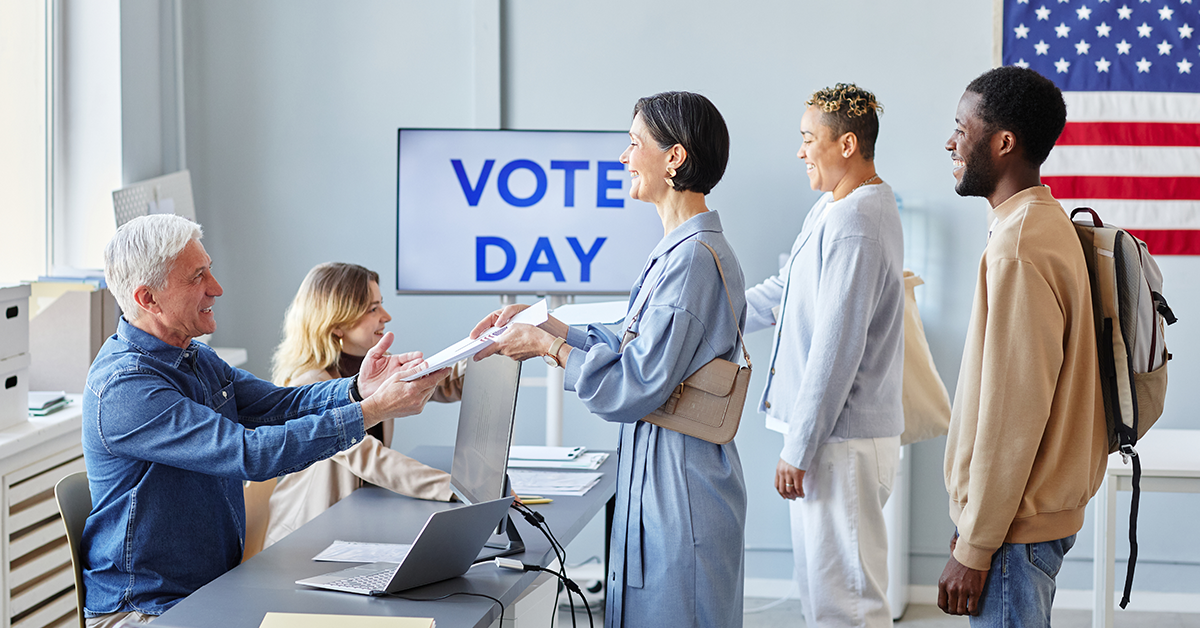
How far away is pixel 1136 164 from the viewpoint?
138 inches

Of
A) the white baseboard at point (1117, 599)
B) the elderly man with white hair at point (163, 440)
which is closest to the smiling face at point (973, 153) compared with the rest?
the elderly man with white hair at point (163, 440)

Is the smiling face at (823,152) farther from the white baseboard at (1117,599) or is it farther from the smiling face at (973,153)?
the white baseboard at (1117,599)

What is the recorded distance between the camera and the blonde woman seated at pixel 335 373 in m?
2.23

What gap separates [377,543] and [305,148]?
2330 mm

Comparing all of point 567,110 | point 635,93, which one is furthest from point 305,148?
point 635,93

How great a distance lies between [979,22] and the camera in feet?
11.7

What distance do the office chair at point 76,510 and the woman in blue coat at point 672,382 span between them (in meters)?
0.86

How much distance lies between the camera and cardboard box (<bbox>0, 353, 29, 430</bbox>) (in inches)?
100

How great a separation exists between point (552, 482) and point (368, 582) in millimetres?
840

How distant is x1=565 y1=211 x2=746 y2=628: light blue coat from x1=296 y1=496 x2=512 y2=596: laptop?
0.90 feet

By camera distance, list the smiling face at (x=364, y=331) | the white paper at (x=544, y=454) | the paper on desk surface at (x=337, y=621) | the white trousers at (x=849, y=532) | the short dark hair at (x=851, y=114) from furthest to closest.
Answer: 1. the white paper at (x=544, y=454)
2. the smiling face at (x=364, y=331)
3. the short dark hair at (x=851, y=114)
4. the white trousers at (x=849, y=532)
5. the paper on desk surface at (x=337, y=621)

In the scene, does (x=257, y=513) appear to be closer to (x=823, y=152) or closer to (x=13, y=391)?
(x=13, y=391)

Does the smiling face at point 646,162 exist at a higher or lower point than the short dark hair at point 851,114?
lower

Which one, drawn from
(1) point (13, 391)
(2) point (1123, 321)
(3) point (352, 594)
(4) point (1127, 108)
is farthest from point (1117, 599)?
(1) point (13, 391)
